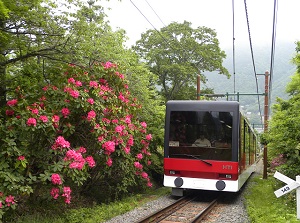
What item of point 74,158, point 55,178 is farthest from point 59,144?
point 55,178

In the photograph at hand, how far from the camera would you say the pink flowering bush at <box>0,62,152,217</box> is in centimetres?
712

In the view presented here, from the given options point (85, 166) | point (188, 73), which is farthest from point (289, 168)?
point (188, 73)

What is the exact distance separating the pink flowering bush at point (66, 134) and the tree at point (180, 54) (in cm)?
2247

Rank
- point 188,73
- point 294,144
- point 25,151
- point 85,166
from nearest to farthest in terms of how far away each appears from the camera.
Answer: point 25,151 → point 85,166 → point 294,144 → point 188,73

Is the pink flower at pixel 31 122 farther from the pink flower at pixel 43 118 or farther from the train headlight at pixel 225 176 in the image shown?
the train headlight at pixel 225 176

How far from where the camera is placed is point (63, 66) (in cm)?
920

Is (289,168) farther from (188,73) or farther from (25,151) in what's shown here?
(188,73)

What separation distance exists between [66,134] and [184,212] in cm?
361

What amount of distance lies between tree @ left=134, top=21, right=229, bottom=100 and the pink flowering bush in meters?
22.5

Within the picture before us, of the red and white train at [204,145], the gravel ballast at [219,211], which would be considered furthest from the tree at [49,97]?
the red and white train at [204,145]

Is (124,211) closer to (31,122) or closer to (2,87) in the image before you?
(31,122)

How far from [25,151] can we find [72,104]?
1.60 metres

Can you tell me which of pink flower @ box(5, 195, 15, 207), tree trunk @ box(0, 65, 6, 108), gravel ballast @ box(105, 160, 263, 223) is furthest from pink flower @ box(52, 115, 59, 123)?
gravel ballast @ box(105, 160, 263, 223)

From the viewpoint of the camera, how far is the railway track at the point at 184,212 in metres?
8.54
